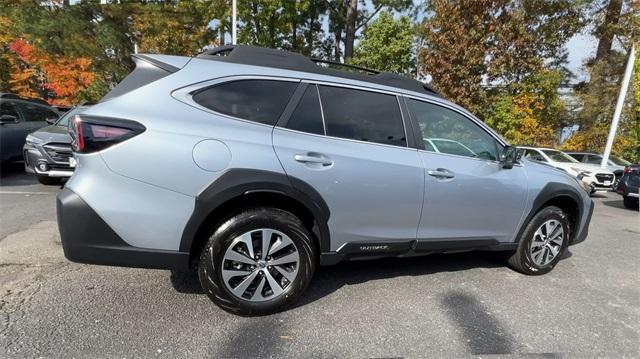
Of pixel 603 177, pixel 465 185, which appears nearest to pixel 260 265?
pixel 465 185

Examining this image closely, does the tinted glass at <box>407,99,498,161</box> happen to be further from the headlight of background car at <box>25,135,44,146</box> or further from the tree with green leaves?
the tree with green leaves

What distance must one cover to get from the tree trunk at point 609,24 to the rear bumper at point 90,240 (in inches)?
925

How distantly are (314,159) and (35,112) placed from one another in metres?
9.11

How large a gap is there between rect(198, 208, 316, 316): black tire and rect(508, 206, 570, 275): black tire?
7.63 ft

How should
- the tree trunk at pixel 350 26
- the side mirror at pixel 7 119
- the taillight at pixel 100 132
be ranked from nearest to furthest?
the taillight at pixel 100 132
the side mirror at pixel 7 119
the tree trunk at pixel 350 26

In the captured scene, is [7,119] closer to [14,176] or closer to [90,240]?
[14,176]

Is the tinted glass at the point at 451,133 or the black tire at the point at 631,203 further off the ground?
the tinted glass at the point at 451,133

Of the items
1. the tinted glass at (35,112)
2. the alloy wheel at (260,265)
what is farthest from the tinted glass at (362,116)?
the tinted glass at (35,112)

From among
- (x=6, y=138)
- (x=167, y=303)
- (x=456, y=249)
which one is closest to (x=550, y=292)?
(x=456, y=249)

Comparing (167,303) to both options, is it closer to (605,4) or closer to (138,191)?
(138,191)

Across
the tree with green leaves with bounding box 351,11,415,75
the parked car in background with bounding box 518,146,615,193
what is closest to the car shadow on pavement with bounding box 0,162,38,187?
the parked car in background with bounding box 518,146,615,193

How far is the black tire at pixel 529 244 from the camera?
3957 mm

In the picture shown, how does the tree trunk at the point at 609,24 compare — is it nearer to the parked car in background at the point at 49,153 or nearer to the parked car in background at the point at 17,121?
the parked car in background at the point at 49,153

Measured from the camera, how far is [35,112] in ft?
29.6
